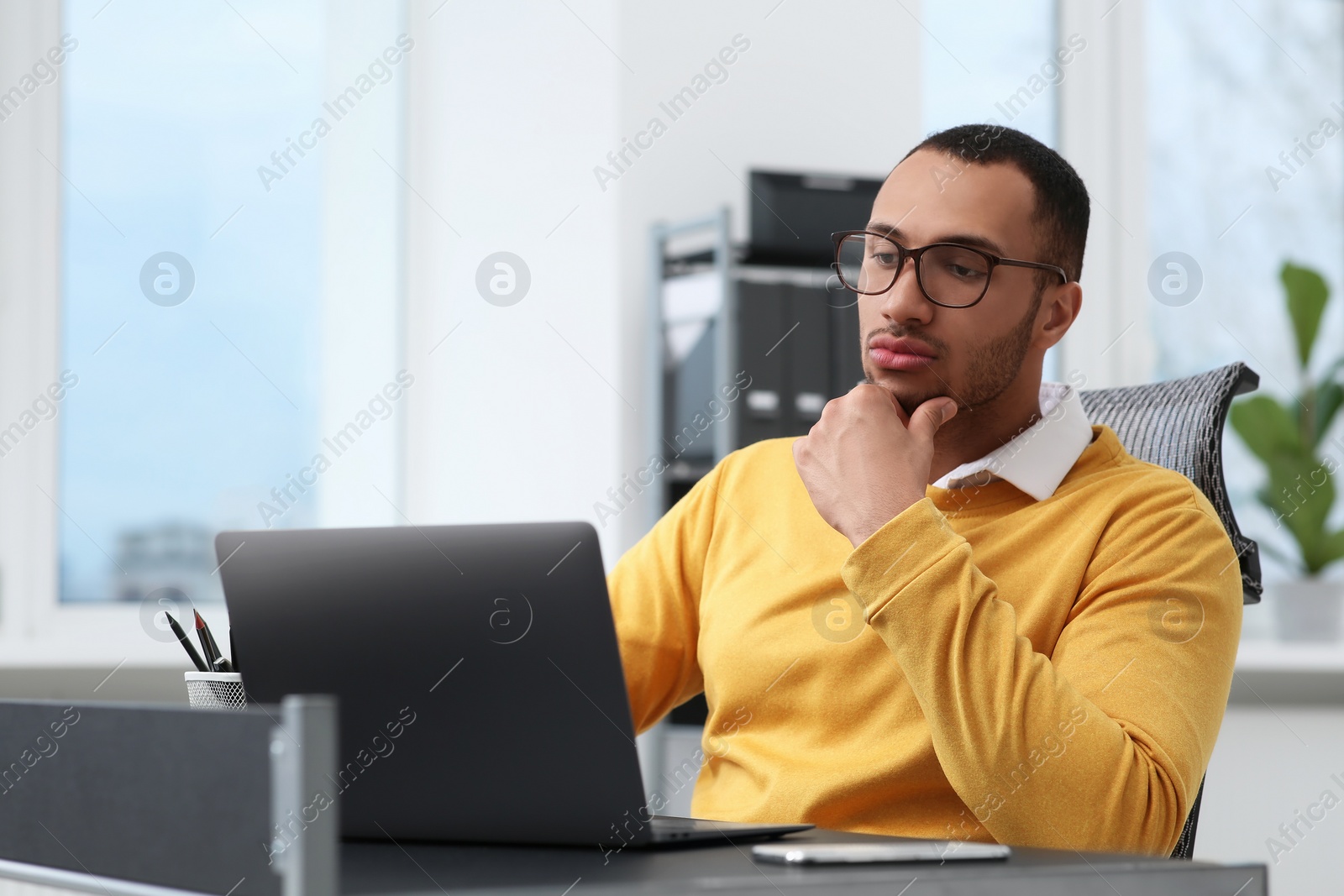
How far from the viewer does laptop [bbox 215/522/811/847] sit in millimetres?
749

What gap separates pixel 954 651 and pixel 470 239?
7.70 ft

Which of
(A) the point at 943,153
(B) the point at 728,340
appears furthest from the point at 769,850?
(B) the point at 728,340

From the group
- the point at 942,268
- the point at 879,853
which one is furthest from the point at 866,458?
the point at 879,853

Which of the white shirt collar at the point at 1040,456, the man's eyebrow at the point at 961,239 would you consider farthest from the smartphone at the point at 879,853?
the man's eyebrow at the point at 961,239

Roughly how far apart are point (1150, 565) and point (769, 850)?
21.7 inches

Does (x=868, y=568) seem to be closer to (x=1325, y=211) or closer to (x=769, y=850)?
(x=769, y=850)

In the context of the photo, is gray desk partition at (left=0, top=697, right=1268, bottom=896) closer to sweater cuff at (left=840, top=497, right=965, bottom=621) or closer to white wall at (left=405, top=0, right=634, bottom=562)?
sweater cuff at (left=840, top=497, right=965, bottom=621)

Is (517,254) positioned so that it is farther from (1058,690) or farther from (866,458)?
(1058,690)

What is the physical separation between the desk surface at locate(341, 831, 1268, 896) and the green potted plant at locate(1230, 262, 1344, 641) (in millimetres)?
2604

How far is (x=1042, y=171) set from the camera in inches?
51.8

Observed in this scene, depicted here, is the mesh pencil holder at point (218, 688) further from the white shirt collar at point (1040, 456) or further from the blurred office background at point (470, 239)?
the blurred office background at point (470, 239)

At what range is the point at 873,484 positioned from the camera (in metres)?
1.11

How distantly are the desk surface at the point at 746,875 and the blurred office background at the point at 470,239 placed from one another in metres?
2.03

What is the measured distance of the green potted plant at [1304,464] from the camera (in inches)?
121
